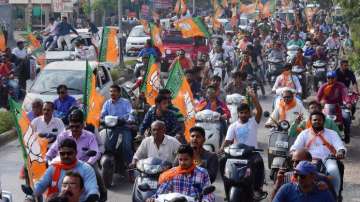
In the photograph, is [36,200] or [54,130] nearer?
[36,200]

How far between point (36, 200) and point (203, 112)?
5.82 meters

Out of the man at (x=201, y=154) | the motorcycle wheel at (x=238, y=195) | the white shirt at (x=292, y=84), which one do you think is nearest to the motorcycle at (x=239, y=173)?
the motorcycle wheel at (x=238, y=195)

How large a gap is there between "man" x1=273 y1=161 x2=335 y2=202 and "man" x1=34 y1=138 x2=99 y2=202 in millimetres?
1730

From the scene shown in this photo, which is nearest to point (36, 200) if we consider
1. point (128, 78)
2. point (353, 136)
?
point (353, 136)

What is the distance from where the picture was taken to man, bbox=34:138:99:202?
807 cm

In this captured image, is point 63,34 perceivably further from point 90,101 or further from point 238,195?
point 238,195

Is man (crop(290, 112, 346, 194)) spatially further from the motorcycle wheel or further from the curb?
the curb

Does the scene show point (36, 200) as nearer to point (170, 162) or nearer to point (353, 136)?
point (170, 162)

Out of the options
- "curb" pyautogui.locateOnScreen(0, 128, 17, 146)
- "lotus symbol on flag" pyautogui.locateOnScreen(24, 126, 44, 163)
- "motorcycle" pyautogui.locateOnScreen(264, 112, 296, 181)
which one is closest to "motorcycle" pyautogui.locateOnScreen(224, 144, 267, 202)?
"motorcycle" pyautogui.locateOnScreen(264, 112, 296, 181)

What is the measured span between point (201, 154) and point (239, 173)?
551 millimetres

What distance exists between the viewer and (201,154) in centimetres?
1023

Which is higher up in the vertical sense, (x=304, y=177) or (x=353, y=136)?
(x=304, y=177)

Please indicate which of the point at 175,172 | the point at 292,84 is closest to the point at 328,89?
the point at 292,84

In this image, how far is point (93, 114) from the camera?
12.1 metres
